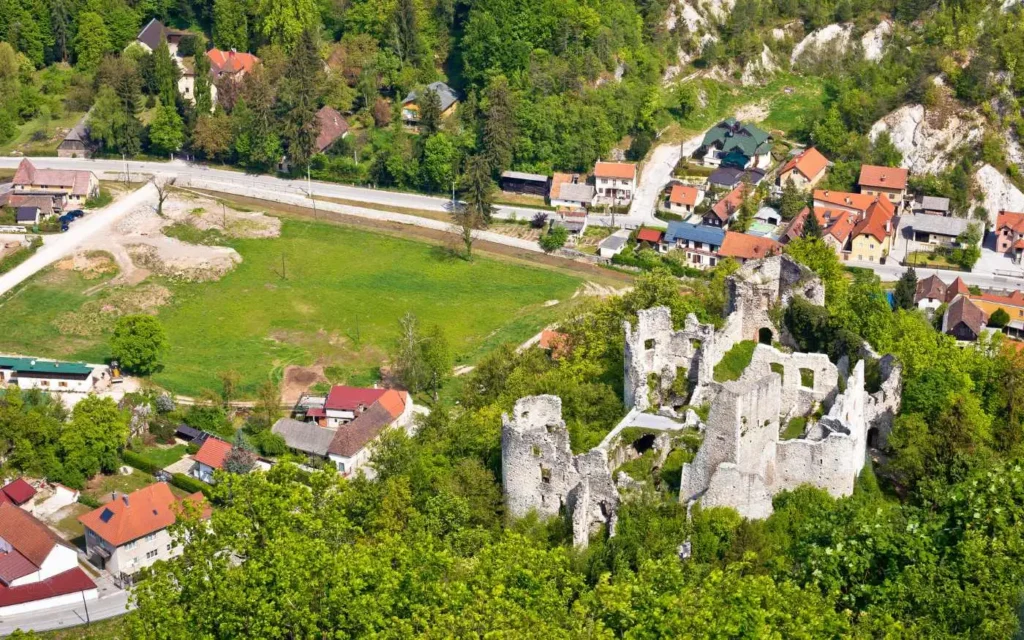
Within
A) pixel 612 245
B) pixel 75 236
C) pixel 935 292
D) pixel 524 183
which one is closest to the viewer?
pixel 935 292

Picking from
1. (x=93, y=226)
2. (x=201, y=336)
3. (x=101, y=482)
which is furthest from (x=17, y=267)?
(x=101, y=482)

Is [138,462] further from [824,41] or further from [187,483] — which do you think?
[824,41]

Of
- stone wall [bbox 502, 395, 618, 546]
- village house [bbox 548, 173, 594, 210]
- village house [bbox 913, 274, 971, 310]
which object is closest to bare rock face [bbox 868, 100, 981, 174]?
village house [bbox 913, 274, 971, 310]

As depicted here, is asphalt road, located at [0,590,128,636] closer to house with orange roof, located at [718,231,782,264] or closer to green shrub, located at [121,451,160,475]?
green shrub, located at [121,451,160,475]

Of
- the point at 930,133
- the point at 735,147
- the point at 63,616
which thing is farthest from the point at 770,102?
the point at 63,616

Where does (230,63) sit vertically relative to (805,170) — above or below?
above

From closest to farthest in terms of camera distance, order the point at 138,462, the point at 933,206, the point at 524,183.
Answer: the point at 138,462 → the point at 933,206 → the point at 524,183
